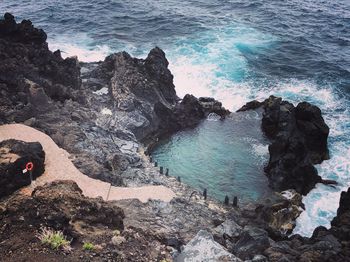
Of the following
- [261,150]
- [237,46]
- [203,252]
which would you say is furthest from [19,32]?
[237,46]

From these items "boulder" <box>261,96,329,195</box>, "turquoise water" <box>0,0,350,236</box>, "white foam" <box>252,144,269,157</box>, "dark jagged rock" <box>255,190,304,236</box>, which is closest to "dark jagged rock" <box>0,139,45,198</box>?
"turquoise water" <box>0,0,350,236</box>

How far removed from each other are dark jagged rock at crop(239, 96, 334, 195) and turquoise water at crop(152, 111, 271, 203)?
1421 millimetres

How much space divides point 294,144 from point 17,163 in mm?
22762

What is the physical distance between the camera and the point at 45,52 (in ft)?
127

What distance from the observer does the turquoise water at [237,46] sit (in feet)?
127

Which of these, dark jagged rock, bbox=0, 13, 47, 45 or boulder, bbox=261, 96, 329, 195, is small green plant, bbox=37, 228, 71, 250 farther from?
dark jagged rock, bbox=0, 13, 47, 45

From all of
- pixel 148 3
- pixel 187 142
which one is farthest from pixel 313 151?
pixel 148 3

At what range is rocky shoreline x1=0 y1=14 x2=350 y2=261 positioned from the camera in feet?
57.7

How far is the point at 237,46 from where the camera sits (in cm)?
5984

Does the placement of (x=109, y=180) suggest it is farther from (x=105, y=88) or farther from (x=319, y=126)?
(x=319, y=126)

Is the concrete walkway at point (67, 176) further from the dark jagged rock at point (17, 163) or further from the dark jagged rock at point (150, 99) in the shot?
the dark jagged rock at point (150, 99)

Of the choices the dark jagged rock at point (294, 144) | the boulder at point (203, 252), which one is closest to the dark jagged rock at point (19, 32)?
the dark jagged rock at point (294, 144)

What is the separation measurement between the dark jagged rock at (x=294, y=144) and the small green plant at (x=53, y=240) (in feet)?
70.2

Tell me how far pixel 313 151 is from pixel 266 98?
11.5 m
